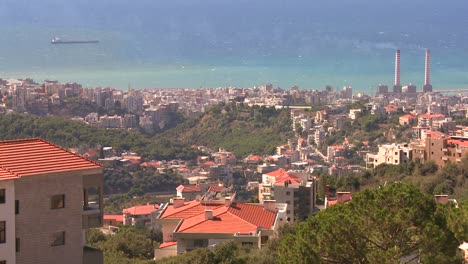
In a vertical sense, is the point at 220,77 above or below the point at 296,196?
above

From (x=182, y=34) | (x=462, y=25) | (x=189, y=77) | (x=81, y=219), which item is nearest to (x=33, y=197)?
(x=81, y=219)

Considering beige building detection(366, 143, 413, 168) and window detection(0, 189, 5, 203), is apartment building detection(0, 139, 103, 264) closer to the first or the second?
window detection(0, 189, 5, 203)

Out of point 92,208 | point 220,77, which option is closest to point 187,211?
point 92,208

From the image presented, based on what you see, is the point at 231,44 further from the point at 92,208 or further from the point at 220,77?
the point at 92,208

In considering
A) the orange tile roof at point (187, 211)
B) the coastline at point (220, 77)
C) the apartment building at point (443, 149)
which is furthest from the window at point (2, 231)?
the coastline at point (220, 77)

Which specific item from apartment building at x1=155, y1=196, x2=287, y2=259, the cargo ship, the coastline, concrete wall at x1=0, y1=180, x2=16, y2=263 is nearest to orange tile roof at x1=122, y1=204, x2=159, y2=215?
apartment building at x1=155, y1=196, x2=287, y2=259

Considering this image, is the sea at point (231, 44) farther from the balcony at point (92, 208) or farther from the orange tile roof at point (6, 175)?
the orange tile roof at point (6, 175)

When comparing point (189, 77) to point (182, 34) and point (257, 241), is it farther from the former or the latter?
point (257, 241)
